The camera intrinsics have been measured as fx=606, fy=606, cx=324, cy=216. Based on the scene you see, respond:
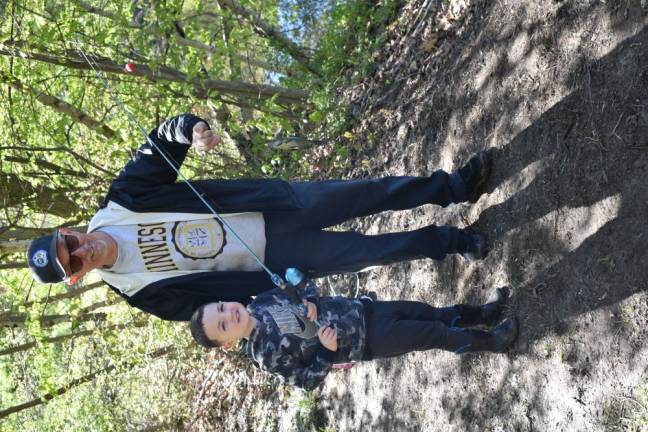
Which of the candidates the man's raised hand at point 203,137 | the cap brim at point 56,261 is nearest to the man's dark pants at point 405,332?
the man's raised hand at point 203,137

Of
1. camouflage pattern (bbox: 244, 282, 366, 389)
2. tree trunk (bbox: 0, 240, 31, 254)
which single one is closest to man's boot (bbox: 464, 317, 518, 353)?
camouflage pattern (bbox: 244, 282, 366, 389)

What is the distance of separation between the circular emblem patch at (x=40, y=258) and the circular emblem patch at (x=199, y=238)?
0.65 meters

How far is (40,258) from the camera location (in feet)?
9.80

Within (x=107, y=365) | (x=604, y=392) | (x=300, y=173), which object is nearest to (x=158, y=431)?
(x=107, y=365)

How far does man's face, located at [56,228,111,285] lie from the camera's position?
117 inches

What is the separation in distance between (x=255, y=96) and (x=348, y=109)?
3.60 ft

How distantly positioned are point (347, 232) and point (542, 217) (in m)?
1.17

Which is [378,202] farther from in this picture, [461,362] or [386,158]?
[386,158]

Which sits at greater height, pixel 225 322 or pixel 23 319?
pixel 23 319

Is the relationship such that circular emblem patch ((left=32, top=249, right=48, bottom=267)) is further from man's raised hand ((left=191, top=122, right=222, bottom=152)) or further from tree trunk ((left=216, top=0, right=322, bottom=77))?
tree trunk ((left=216, top=0, right=322, bottom=77))

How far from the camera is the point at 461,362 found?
4211 millimetres

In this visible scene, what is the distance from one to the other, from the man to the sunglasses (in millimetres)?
22

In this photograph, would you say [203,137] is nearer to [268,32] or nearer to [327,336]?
[327,336]

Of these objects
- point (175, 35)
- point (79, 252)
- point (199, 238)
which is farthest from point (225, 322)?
point (175, 35)
